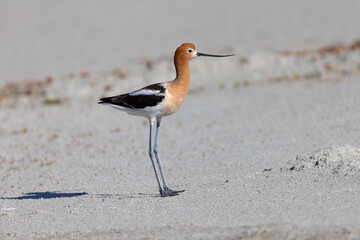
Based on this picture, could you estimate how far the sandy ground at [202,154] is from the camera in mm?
7105

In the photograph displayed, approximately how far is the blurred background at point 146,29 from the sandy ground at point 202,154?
2692 millimetres

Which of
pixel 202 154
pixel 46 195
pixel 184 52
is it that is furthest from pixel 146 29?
pixel 184 52

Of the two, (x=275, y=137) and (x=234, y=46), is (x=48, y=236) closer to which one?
(x=275, y=137)

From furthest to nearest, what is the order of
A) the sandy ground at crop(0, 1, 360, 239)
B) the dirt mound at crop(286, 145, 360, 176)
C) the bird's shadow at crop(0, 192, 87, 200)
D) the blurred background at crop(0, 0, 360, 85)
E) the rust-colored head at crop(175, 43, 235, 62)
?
the blurred background at crop(0, 0, 360, 85)
the bird's shadow at crop(0, 192, 87, 200)
the rust-colored head at crop(175, 43, 235, 62)
the dirt mound at crop(286, 145, 360, 176)
the sandy ground at crop(0, 1, 360, 239)

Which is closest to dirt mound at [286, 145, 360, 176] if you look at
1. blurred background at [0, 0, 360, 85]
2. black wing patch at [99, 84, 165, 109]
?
black wing patch at [99, 84, 165, 109]

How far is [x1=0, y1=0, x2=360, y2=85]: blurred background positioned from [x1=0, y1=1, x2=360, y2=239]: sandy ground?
2692 millimetres

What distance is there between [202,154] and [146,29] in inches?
955

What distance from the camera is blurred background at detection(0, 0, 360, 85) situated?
28.8 m

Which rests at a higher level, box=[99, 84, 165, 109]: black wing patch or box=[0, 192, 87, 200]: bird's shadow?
box=[99, 84, 165, 109]: black wing patch

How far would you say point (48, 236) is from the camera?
7.14 metres

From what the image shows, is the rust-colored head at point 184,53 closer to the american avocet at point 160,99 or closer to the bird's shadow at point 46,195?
the american avocet at point 160,99

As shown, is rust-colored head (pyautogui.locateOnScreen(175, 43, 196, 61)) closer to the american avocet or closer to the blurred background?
the american avocet

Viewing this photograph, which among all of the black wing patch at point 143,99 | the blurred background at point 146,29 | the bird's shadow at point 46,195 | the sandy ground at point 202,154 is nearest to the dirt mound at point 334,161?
the sandy ground at point 202,154

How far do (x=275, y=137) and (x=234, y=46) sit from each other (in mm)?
16666
